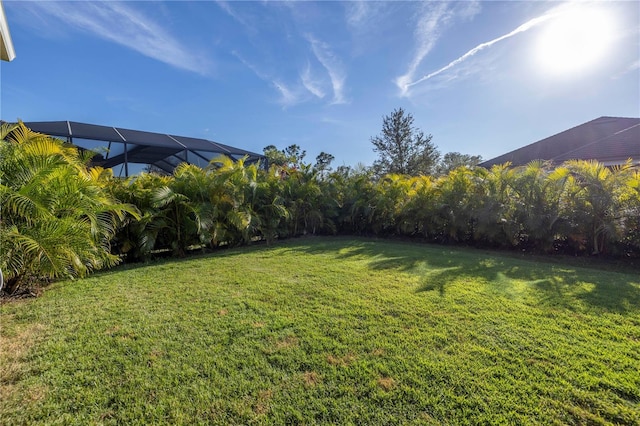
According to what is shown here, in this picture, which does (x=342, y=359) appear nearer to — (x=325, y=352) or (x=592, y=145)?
(x=325, y=352)

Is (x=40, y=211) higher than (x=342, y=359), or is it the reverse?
(x=40, y=211)

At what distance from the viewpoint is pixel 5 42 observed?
115 inches

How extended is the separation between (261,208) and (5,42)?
19.2ft

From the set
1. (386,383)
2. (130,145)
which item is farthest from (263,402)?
(130,145)

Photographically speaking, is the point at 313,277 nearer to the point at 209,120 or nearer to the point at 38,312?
the point at 38,312

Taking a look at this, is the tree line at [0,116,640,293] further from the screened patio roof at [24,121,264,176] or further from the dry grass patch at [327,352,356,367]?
the screened patio roof at [24,121,264,176]

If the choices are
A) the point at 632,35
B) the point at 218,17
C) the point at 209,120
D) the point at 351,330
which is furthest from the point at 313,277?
the point at 209,120

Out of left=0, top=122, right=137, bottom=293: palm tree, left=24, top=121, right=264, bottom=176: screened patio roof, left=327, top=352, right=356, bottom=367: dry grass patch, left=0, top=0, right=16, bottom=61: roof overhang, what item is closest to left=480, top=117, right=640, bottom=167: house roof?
left=327, top=352, right=356, bottom=367: dry grass patch

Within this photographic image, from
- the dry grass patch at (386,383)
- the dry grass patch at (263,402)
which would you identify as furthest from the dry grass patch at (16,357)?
the dry grass patch at (386,383)

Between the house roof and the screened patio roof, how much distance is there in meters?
15.1

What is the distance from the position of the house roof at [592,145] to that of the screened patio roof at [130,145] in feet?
49.4

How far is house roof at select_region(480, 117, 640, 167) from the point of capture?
1138cm

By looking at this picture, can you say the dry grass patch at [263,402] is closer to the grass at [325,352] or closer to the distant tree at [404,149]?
the grass at [325,352]

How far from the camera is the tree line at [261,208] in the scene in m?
3.38
